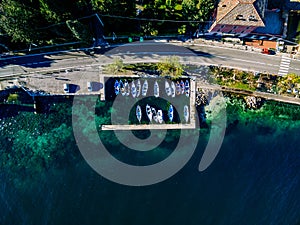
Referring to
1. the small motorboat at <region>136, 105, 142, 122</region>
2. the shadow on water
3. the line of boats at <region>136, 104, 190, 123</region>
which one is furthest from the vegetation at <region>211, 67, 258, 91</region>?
the shadow on water

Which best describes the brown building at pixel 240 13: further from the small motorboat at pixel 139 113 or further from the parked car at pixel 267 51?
the small motorboat at pixel 139 113

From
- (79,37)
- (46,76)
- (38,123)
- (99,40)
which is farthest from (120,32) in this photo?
(38,123)

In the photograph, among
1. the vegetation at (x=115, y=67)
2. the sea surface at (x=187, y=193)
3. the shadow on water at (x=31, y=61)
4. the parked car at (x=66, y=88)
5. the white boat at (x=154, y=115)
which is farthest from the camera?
the white boat at (x=154, y=115)

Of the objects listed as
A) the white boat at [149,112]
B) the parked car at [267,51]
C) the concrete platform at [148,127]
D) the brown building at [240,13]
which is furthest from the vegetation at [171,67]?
the parked car at [267,51]

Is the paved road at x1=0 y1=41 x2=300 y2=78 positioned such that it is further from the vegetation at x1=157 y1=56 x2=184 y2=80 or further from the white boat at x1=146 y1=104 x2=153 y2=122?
the white boat at x1=146 y1=104 x2=153 y2=122

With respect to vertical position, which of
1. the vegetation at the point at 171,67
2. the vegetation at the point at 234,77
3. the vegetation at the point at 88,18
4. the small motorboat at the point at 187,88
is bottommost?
the small motorboat at the point at 187,88

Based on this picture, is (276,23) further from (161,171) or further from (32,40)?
(32,40)
